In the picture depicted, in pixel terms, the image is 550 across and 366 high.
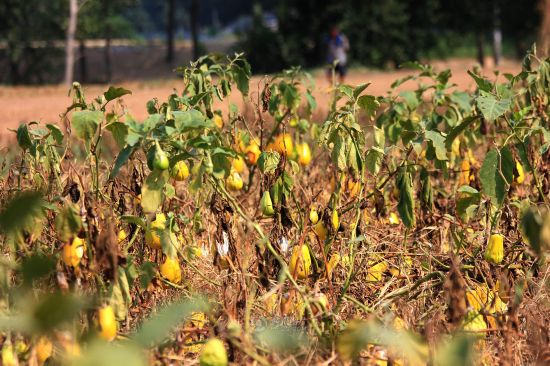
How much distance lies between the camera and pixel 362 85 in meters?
2.10

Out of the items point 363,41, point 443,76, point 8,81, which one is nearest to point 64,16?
point 8,81

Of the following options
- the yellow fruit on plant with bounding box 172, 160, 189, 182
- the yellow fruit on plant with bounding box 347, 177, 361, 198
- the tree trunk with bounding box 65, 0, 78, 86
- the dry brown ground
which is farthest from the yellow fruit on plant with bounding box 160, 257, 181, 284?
the tree trunk with bounding box 65, 0, 78, 86

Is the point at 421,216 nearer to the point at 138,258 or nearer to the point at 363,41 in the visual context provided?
the point at 138,258

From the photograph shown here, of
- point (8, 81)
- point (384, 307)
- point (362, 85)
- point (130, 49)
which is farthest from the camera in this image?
point (130, 49)

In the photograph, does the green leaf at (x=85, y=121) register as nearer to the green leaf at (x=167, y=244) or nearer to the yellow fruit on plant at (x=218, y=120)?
the green leaf at (x=167, y=244)

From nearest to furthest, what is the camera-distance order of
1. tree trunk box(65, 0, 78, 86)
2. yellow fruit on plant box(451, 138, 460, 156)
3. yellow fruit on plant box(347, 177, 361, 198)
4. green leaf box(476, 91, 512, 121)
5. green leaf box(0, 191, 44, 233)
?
green leaf box(0, 191, 44, 233)
green leaf box(476, 91, 512, 121)
yellow fruit on plant box(347, 177, 361, 198)
yellow fruit on plant box(451, 138, 460, 156)
tree trunk box(65, 0, 78, 86)

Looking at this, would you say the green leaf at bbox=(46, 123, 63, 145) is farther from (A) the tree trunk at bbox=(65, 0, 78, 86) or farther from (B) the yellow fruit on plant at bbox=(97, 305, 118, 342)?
(A) the tree trunk at bbox=(65, 0, 78, 86)

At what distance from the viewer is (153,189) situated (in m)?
1.65

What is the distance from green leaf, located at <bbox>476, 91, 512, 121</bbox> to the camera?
1.97m

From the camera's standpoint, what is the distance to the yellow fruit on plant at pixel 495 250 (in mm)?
1871

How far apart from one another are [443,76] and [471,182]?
689mm

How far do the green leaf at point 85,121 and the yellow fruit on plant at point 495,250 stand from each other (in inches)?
33.1

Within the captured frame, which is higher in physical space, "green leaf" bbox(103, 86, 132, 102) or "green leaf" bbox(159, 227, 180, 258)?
"green leaf" bbox(103, 86, 132, 102)

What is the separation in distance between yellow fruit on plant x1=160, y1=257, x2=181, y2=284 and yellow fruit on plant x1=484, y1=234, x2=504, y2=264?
66cm
